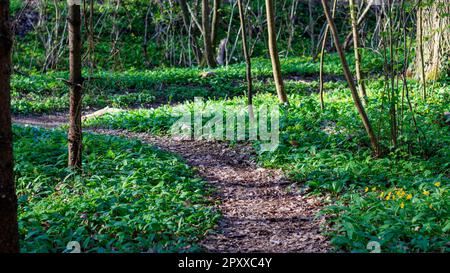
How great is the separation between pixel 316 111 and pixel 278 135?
1.62 metres

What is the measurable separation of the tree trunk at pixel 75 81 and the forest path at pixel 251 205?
5.85 ft

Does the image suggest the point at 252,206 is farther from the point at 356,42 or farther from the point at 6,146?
the point at 356,42

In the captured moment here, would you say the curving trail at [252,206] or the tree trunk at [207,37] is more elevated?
the tree trunk at [207,37]

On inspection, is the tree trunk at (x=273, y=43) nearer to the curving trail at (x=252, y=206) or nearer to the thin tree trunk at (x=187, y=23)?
the curving trail at (x=252, y=206)

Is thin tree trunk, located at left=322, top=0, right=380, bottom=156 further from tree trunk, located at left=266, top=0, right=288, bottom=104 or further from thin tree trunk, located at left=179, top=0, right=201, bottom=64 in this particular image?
thin tree trunk, located at left=179, top=0, right=201, bottom=64

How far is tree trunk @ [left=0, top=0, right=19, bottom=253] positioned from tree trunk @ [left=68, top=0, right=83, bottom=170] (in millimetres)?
3110

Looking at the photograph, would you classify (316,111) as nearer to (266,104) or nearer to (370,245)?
(266,104)

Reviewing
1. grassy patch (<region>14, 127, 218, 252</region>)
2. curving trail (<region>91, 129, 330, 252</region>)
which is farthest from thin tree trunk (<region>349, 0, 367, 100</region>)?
grassy patch (<region>14, 127, 218, 252</region>)

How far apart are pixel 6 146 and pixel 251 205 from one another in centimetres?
337

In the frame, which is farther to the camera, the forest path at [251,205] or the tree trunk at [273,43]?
the tree trunk at [273,43]

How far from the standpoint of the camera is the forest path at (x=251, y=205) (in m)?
5.43

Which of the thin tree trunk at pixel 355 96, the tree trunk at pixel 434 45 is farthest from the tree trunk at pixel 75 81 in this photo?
the tree trunk at pixel 434 45

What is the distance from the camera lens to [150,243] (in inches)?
204

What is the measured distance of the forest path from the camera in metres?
5.43
